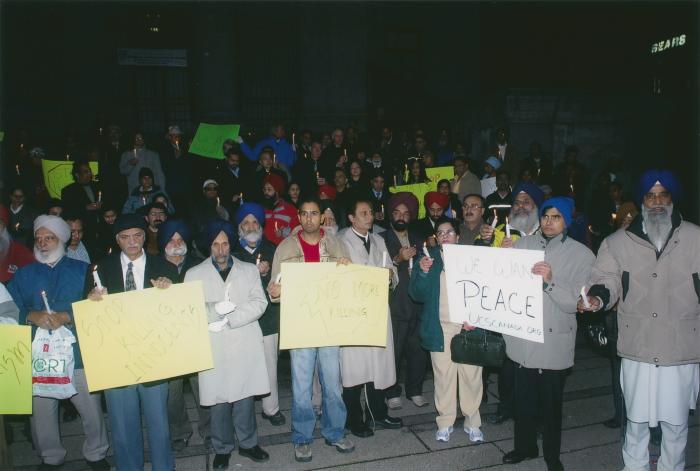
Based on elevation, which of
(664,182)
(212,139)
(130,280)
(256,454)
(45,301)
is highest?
(212,139)

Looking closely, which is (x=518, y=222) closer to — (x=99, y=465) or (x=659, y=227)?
(x=659, y=227)

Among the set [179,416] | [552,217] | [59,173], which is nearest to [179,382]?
[179,416]

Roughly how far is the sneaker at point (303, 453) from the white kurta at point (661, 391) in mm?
2646

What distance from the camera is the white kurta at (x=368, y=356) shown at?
199 inches

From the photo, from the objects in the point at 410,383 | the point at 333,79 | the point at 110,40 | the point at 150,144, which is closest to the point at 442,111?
the point at 333,79

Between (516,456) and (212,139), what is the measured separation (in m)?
7.04

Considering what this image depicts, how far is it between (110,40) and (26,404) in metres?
13.0

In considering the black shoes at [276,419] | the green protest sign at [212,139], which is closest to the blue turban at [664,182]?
the black shoes at [276,419]

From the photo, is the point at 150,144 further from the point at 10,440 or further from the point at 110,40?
the point at 10,440

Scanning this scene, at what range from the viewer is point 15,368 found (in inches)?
158

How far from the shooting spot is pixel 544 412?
15.0ft

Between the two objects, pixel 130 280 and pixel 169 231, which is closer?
pixel 130 280

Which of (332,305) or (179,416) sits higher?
(332,305)

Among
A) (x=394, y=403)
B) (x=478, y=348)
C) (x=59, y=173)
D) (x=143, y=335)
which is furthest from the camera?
(x=59, y=173)
